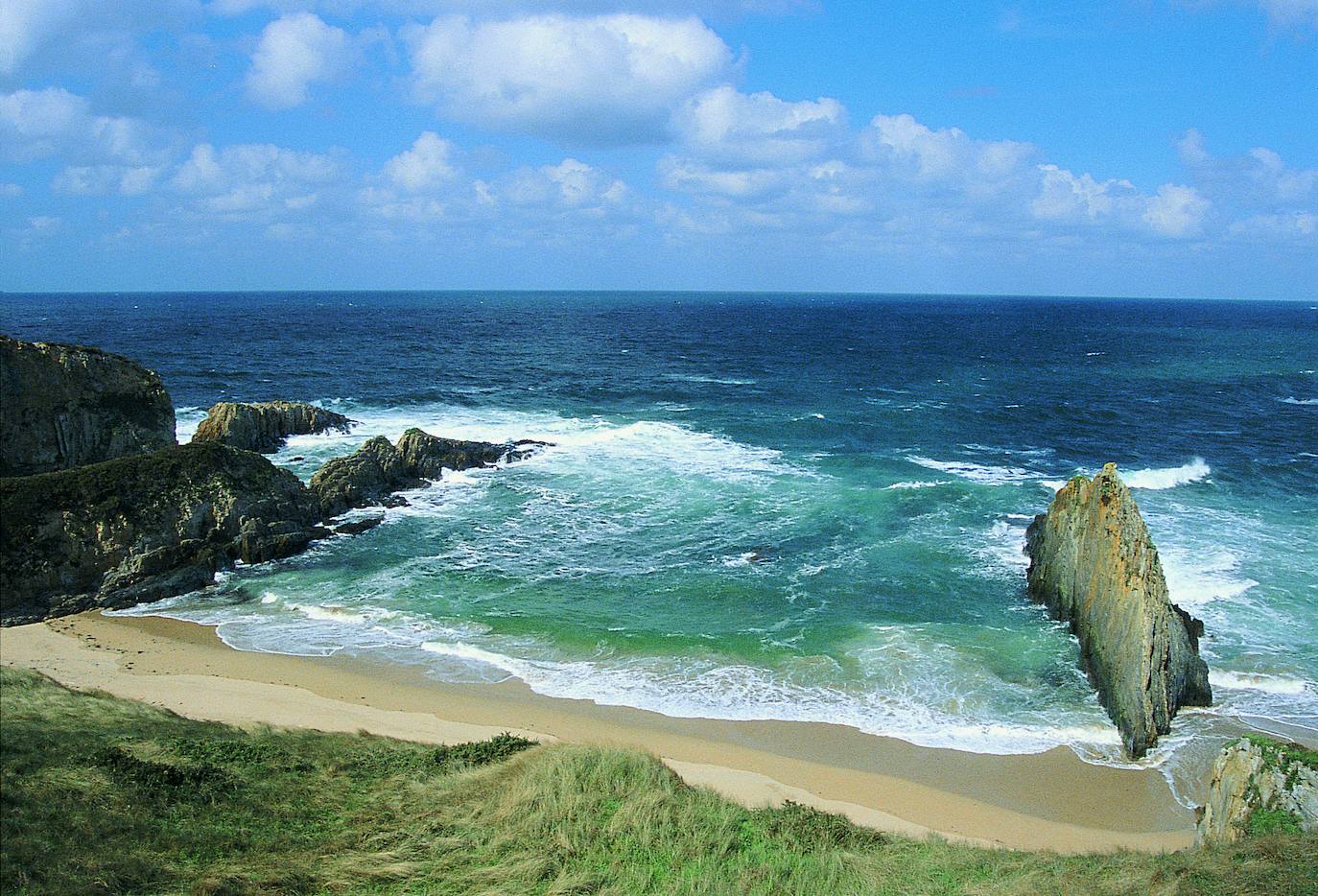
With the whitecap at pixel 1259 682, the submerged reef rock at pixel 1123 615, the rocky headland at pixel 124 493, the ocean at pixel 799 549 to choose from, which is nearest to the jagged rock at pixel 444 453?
the rocky headland at pixel 124 493

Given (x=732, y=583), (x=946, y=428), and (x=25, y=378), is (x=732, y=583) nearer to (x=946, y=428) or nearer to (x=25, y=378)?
(x=25, y=378)

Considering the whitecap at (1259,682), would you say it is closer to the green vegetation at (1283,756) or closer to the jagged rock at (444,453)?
the green vegetation at (1283,756)

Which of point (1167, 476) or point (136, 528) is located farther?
point (1167, 476)

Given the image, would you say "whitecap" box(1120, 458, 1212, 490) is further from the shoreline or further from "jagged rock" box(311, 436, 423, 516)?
"jagged rock" box(311, 436, 423, 516)

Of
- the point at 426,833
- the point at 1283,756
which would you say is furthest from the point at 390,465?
the point at 1283,756

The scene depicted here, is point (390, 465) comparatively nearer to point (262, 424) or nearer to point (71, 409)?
point (262, 424)

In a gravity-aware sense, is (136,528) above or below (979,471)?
below

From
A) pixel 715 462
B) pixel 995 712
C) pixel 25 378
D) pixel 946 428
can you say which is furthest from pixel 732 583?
pixel 946 428
